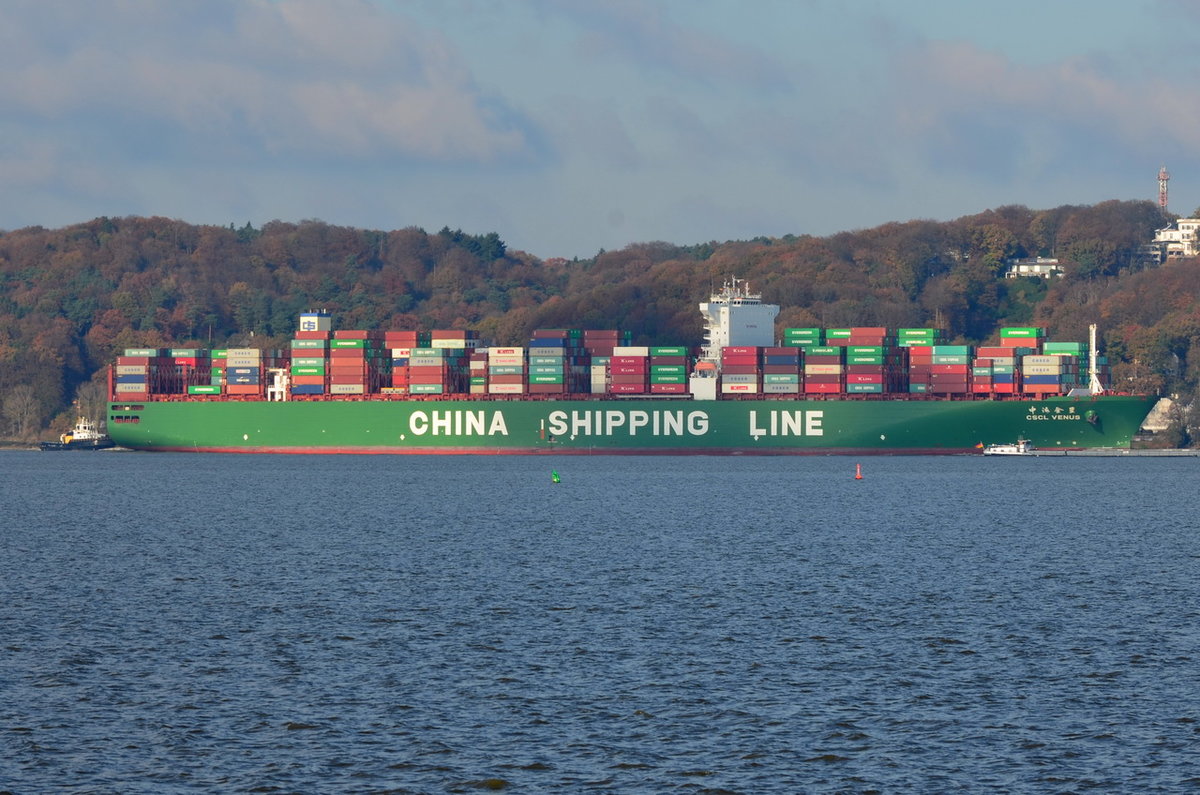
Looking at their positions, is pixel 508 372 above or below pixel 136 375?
above

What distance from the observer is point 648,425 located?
4028 inches

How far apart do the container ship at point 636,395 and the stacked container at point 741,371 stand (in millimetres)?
93

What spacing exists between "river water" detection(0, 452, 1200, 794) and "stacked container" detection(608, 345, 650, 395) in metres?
49.0

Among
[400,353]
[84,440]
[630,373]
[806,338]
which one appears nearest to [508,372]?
[630,373]

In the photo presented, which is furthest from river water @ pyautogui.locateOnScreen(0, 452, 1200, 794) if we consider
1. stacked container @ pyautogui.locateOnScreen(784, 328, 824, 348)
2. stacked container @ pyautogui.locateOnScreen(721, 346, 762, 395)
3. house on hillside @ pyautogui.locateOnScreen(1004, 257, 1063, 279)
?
house on hillside @ pyautogui.locateOnScreen(1004, 257, 1063, 279)

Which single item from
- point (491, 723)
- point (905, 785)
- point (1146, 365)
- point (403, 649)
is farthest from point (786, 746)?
point (1146, 365)

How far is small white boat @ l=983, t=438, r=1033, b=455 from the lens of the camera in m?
98.9

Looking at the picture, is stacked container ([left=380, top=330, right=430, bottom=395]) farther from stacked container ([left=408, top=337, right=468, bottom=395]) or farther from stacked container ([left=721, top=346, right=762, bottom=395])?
stacked container ([left=721, top=346, right=762, bottom=395])

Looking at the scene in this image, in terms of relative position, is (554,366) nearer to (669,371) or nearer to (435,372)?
(669,371)

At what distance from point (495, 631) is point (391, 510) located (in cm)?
3164

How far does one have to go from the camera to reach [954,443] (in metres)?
98.7

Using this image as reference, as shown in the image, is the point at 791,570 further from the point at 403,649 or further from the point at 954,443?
the point at 954,443

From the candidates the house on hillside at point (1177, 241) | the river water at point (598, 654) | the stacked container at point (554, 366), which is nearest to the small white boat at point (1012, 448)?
the stacked container at point (554, 366)

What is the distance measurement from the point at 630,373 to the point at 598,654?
77.7m
